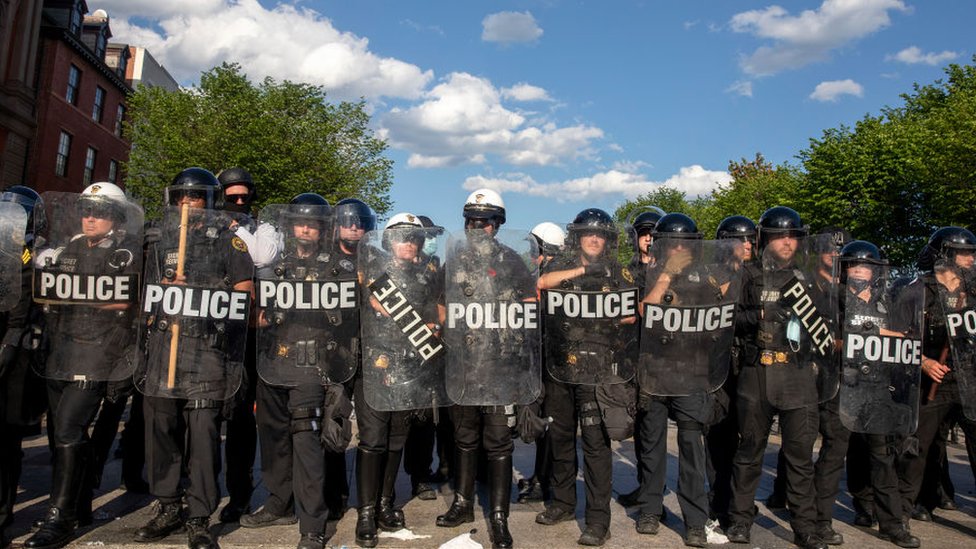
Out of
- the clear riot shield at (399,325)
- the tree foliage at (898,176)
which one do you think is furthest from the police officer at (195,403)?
the tree foliage at (898,176)

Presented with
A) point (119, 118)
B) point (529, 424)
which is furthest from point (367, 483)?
point (119, 118)

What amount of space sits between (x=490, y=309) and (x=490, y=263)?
31cm

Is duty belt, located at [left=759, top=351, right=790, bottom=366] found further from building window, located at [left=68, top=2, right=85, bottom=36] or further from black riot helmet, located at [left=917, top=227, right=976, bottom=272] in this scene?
building window, located at [left=68, top=2, right=85, bottom=36]

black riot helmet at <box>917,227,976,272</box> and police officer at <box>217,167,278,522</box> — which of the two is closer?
police officer at <box>217,167,278,522</box>

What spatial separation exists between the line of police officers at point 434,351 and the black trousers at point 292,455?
15 millimetres

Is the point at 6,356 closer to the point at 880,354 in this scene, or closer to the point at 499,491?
the point at 499,491

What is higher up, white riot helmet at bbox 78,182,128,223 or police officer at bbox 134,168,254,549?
white riot helmet at bbox 78,182,128,223

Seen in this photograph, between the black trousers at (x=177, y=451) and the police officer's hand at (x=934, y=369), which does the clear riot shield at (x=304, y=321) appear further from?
the police officer's hand at (x=934, y=369)

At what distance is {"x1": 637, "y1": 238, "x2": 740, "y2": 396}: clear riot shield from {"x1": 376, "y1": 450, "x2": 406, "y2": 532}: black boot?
5.97 feet

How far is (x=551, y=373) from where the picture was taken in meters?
4.79

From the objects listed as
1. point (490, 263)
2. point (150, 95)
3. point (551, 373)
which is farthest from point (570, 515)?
point (150, 95)

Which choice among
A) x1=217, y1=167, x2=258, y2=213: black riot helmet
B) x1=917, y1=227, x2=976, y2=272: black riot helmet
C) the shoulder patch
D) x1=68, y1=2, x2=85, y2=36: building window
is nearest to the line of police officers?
the shoulder patch

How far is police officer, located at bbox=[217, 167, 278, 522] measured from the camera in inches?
178

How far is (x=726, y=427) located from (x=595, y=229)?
1951mm
